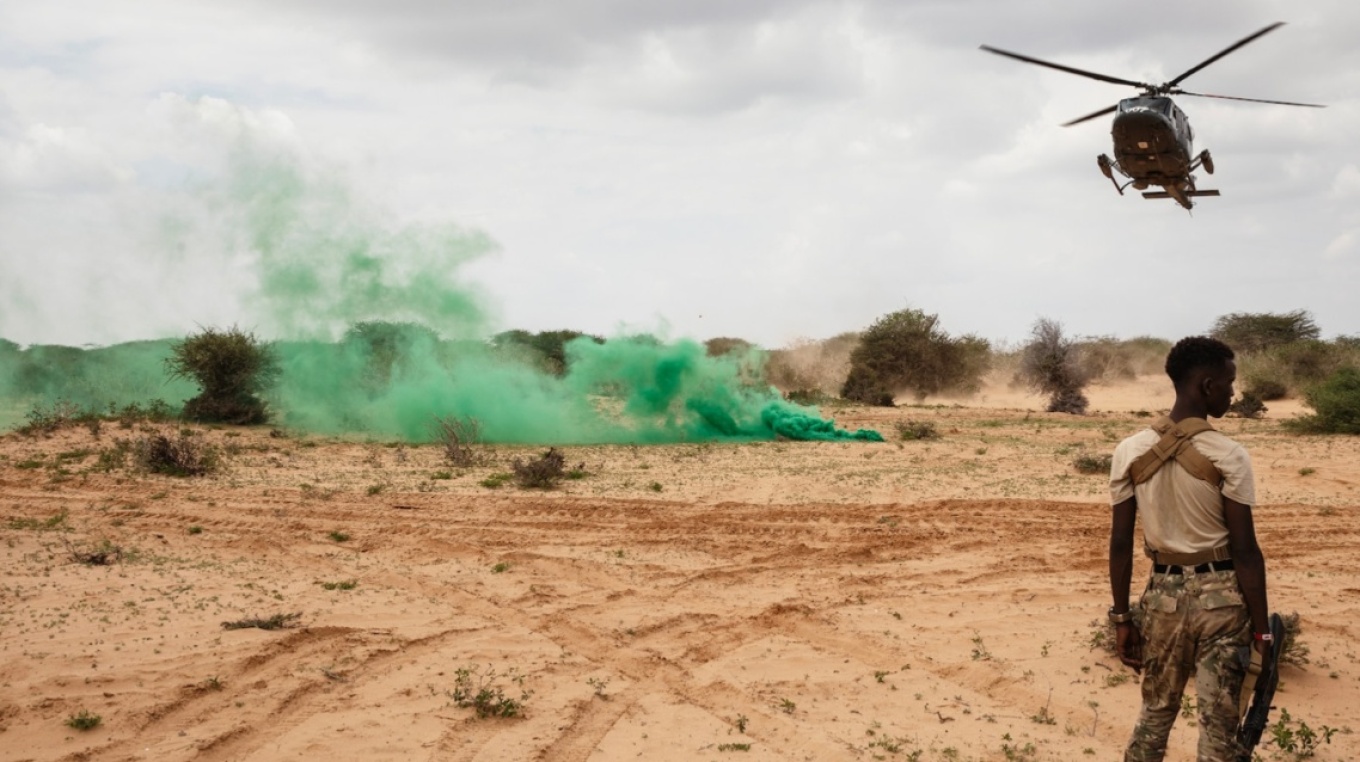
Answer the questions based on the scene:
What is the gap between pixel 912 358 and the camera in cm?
4812

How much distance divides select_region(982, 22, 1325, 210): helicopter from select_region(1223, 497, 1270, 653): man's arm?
327 inches

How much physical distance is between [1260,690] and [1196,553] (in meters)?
0.67

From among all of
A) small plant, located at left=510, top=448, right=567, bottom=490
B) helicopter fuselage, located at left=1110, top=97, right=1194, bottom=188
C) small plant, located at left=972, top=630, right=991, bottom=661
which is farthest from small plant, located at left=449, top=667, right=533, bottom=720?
small plant, located at left=510, top=448, right=567, bottom=490

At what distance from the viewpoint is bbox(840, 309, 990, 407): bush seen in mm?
47781

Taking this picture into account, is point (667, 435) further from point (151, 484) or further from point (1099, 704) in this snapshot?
point (1099, 704)

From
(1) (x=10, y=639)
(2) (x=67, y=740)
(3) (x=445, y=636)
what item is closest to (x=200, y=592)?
(1) (x=10, y=639)

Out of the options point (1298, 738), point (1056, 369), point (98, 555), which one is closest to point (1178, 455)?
point (1298, 738)

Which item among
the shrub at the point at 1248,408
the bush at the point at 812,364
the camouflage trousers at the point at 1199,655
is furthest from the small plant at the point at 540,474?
the bush at the point at 812,364

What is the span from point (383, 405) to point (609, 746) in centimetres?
2288

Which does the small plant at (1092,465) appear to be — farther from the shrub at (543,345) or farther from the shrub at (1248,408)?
the shrub at (1248,408)

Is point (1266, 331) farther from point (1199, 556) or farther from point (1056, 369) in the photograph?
point (1199, 556)

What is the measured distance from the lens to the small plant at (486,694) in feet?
23.1

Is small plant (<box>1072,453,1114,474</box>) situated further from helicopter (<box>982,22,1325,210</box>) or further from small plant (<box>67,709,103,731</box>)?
small plant (<box>67,709,103,731</box>)

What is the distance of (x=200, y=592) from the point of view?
9820mm
